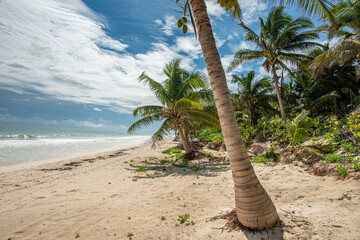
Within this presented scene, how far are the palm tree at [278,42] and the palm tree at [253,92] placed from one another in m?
2.33

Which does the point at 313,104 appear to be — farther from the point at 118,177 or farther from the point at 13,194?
the point at 13,194

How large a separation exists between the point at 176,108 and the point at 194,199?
18.5 ft

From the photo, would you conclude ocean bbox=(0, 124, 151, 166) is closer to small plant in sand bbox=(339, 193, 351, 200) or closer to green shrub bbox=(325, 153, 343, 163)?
small plant in sand bbox=(339, 193, 351, 200)

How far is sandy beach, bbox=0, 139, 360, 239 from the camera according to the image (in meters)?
2.89

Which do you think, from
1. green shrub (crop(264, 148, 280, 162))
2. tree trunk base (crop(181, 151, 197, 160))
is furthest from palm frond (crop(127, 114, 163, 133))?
green shrub (crop(264, 148, 280, 162))

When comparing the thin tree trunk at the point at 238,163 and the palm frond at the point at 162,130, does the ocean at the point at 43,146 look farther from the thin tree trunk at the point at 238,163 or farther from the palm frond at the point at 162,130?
the thin tree trunk at the point at 238,163

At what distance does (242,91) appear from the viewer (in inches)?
650

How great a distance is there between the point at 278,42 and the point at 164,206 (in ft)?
44.5

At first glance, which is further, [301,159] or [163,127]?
[163,127]

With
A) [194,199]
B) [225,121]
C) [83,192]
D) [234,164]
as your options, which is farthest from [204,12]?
[83,192]

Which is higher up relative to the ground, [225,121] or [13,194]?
[225,121]

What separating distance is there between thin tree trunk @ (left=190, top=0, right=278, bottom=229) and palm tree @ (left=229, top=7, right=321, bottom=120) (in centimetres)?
1084

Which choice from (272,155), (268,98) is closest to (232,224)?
(272,155)

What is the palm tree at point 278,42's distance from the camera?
11836 millimetres
